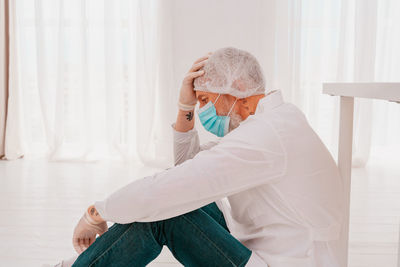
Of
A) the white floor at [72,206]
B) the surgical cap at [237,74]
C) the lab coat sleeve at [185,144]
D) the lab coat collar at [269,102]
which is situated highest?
the surgical cap at [237,74]

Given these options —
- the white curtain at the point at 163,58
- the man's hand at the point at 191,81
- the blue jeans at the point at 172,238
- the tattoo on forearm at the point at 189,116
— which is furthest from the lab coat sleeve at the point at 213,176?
the white curtain at the point at 163,58

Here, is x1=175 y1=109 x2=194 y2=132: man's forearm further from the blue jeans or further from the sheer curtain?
the sheer curtain

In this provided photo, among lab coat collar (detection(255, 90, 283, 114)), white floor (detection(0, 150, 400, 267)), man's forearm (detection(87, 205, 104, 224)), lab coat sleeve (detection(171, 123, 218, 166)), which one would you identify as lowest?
white floor (detection(0, 150, 400, 267))

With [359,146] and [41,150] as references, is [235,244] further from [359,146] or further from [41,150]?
[41,150]

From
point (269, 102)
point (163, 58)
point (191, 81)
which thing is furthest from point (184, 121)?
point (163, 58)

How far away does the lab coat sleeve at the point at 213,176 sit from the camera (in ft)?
3.38

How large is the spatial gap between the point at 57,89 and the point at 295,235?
3.11m

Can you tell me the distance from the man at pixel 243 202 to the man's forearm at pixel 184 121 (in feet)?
1.06

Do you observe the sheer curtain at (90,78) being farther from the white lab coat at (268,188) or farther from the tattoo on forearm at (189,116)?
the white lab coat at (268,188)

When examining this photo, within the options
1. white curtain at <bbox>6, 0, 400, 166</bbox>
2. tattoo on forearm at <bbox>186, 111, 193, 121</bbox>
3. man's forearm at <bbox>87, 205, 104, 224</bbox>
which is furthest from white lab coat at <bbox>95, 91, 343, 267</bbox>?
white curtain at <bbox>6, 0, 400, 166</bbox>

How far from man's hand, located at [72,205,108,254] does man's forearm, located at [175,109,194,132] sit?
19.1 inches

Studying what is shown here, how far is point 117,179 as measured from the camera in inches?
130

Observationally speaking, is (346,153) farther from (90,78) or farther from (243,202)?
(90,78)

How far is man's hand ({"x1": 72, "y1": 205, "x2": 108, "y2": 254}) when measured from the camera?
4.09 ft
